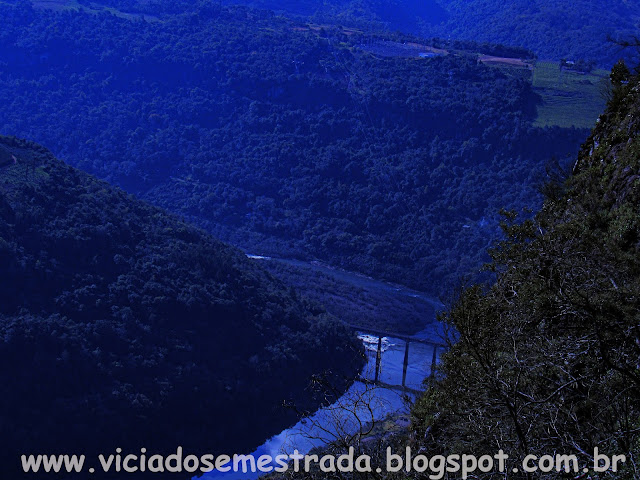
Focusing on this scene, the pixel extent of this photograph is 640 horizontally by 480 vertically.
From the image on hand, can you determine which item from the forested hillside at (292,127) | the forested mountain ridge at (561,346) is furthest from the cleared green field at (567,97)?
the forested mountain ridge at (561,346)

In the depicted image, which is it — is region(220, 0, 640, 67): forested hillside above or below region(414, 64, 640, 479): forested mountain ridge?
above

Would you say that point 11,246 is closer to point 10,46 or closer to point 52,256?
point 52,256

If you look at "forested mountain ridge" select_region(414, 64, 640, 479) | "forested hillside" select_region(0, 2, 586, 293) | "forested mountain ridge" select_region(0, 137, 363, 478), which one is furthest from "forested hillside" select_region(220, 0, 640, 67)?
"forested mountain ridge" select_region(414, 64, 640, 479)

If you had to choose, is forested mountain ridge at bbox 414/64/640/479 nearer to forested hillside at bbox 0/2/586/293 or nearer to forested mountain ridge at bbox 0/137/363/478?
forested mountain ridge at bbox 0/137/363/478

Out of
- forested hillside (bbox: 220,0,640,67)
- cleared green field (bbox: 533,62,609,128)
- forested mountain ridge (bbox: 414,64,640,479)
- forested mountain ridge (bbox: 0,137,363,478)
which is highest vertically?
forested hillside (bbox: 220,0,640,67)

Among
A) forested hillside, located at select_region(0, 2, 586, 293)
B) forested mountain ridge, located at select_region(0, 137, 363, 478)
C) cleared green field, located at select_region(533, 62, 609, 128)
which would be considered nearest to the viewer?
forested mountain ridge, located at select_region(0, 137, 363, 478)

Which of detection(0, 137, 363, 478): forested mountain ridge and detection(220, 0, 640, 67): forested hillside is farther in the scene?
detection(220, 0, 640, 67): forested hillside

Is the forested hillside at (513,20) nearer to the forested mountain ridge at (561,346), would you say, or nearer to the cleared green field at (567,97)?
the cleared green field at (567,97)
